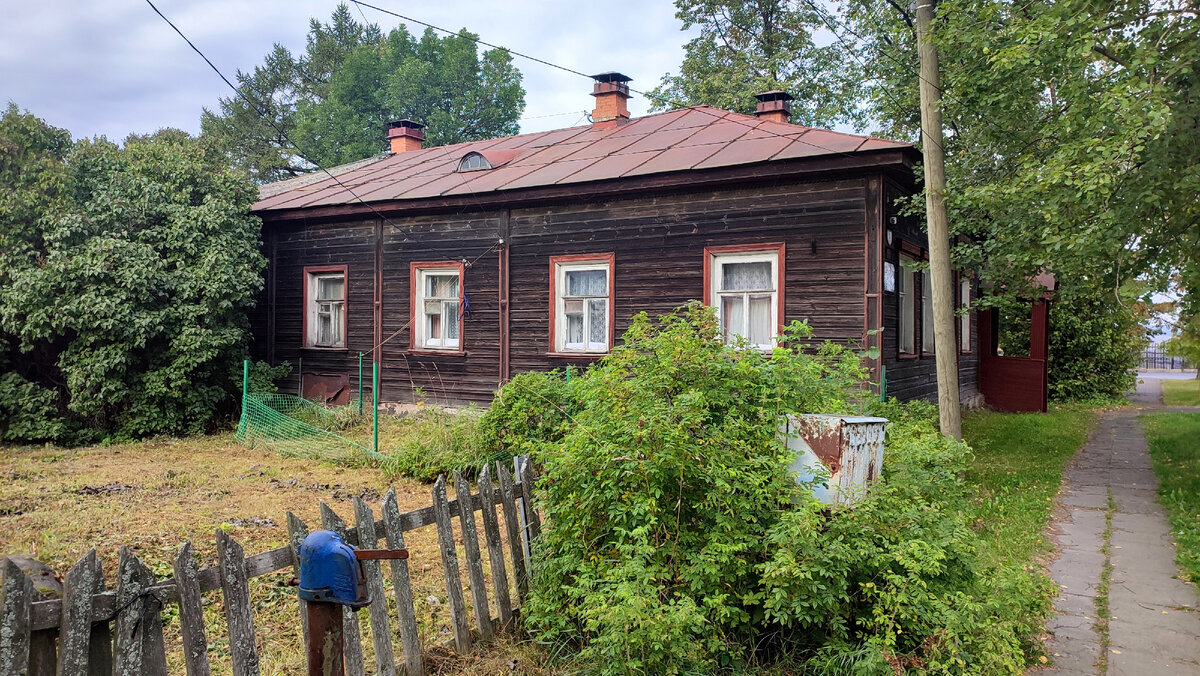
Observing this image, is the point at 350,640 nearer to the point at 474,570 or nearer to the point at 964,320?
the point at 474,570

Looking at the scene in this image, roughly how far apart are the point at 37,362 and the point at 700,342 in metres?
13.4

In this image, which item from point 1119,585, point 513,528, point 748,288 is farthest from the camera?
point 748,288

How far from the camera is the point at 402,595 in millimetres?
3818


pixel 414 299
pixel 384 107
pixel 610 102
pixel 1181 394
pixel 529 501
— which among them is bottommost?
pixel 1181 394

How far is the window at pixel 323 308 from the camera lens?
633 inches

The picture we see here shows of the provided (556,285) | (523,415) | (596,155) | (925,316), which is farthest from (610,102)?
(523,415)

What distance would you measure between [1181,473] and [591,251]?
8.89 metres

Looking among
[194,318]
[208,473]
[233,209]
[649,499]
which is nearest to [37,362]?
[194,318]

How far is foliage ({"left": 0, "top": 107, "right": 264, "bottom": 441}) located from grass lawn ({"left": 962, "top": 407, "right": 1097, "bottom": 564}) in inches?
460

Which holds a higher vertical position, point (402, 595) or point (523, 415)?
point (523, 415)

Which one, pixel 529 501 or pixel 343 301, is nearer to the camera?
pixel 529 501

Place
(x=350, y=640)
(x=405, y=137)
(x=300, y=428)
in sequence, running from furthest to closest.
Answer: (x=405, y=137)
(x=300, y=428)
(x=350, y=640)

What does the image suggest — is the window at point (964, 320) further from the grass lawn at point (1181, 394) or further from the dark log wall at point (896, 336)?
the grass lawn at point (1181, 394)

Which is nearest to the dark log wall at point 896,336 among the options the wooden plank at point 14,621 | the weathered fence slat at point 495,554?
the weathered fence slat at point 495,554
